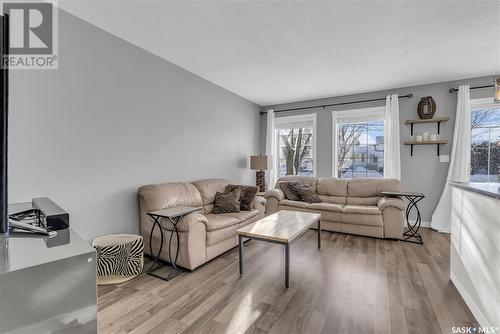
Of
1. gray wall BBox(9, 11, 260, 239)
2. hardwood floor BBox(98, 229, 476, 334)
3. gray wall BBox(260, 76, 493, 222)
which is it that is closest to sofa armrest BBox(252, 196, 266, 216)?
hardwood floor BBox(98, 229, 476, 334)

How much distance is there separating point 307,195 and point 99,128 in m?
3.39

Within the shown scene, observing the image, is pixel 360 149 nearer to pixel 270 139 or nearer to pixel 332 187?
pixel 332 187

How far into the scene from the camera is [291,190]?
4488mm

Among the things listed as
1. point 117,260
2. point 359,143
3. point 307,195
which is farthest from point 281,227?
point 359,143

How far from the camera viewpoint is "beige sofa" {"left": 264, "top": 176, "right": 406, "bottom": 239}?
3.55 metres

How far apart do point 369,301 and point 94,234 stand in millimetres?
2755

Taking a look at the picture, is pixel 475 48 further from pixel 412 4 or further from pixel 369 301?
pixel 369 301

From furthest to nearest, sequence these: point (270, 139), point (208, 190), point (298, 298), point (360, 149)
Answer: point (270, 139), point (360, 149), point (208, 190), point (298, 298)

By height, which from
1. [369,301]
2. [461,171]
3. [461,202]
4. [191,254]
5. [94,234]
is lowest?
[369,301]

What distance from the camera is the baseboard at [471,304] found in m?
1.60

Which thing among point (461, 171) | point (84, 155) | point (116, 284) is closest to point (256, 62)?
point (84, 155)

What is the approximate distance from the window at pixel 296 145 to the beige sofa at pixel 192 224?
245cm

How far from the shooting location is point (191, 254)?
2.47 m

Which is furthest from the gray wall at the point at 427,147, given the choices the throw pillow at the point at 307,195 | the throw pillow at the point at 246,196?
the throw pillow at the point at 246,196
